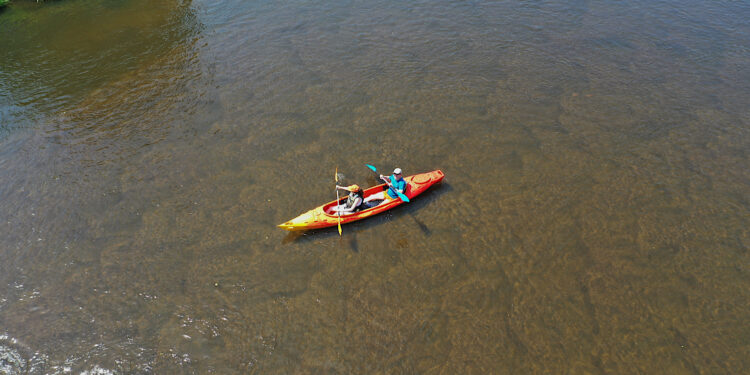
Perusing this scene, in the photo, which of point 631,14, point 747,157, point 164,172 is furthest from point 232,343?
point 631,14

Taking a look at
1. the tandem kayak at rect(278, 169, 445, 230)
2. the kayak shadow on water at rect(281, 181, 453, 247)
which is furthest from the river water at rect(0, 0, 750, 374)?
the tandem kayak at rect(278, 169, 445, 230)

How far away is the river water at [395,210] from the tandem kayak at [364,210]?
1.29 feet

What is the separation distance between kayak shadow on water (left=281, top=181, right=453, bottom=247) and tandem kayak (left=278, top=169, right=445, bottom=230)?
0.24 metres

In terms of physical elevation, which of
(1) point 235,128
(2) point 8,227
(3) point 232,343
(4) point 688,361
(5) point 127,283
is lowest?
(4) point 688,361

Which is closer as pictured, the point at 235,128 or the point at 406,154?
the point at 406,154

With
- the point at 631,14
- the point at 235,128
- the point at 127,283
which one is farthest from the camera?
the point at 631,14

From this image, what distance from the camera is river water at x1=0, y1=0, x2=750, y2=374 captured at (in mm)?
9672

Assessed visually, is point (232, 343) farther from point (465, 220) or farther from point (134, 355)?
point (465, 220)

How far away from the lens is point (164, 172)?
14086 millimetres

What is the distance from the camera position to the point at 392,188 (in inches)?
493

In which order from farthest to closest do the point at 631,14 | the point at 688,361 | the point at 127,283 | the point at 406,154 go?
the point at 631,14 → the point at 406,154 → the point at 127,283 → the point at 688,361

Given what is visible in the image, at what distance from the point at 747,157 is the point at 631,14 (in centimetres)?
1147

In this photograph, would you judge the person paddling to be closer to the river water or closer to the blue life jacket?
the river water

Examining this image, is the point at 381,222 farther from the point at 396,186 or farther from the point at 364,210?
the point at 396,186
